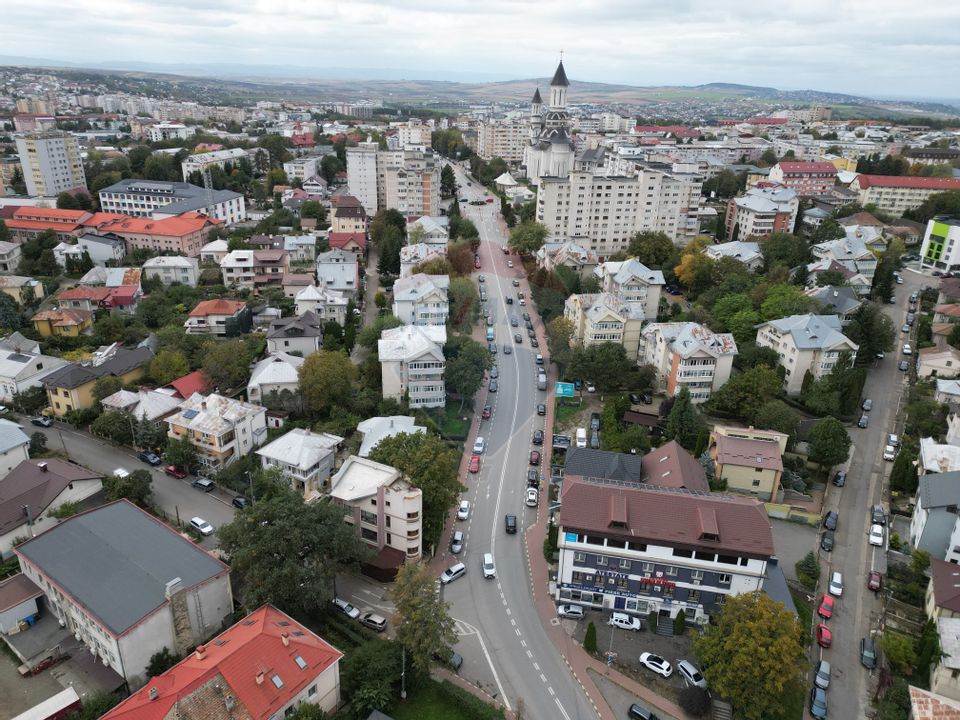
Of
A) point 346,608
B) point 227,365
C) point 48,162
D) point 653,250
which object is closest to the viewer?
point 346,608

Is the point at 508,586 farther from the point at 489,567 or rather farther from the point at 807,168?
the point at 807,168

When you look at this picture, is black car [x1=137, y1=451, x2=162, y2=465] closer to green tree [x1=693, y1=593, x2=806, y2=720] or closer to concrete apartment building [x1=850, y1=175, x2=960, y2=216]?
green tree [x1=693, y1=593, x2=806, y2=720]

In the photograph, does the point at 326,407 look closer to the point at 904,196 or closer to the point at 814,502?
the point at 814,502

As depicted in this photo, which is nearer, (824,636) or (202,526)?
(824,636)

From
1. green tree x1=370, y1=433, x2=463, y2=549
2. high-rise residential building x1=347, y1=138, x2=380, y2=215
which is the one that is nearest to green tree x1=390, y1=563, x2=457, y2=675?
green tree x1=370, y1=433, x2=463, y2=549

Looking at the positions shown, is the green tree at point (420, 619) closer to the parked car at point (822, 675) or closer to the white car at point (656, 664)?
the white car at point (656, 664)

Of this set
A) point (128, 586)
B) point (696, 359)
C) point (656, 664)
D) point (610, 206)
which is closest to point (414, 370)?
point (696, 359)
